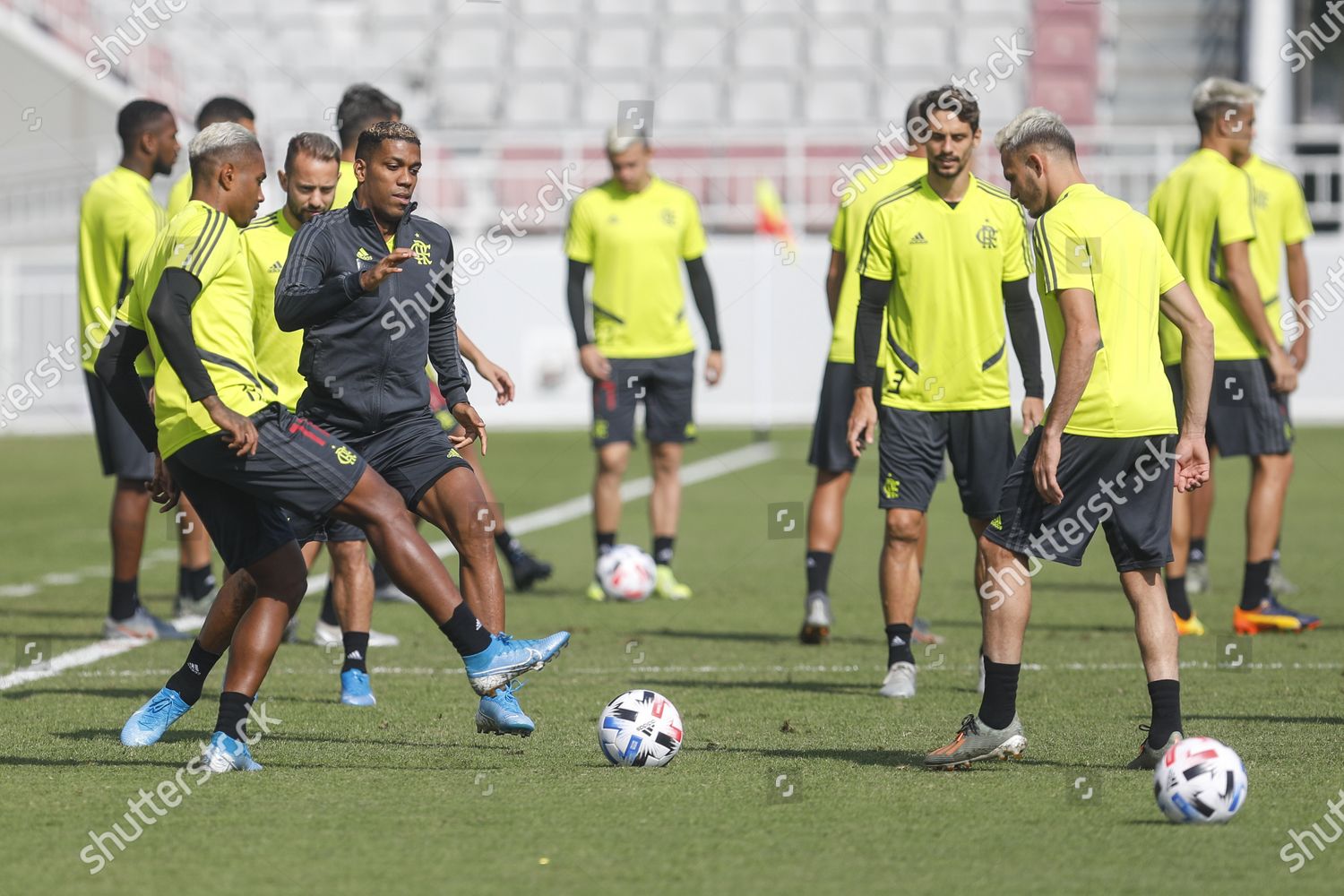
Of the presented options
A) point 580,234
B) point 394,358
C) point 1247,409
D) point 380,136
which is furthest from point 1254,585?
point 380,136

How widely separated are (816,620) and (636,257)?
2.77 m

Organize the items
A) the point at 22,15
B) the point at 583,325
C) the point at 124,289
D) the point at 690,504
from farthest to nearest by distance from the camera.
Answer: the point at 22,15, the point at 690,504, the point at 583,325, the point at 124,289

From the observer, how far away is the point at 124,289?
831 centimetres

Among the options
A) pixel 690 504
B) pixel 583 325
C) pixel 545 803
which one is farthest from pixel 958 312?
pixel 690 504

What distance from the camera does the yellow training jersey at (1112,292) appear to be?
16.8ft

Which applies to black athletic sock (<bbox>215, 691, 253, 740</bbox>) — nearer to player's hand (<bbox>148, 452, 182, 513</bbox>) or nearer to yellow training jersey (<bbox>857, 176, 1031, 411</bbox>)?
player's hand (<bbox>148, 452, 182, 513</bbox>)

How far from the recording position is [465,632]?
540 centimetres

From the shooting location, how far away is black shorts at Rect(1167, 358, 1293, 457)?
27.8 ft

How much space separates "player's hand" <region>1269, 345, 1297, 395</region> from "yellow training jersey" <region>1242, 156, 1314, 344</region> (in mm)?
480

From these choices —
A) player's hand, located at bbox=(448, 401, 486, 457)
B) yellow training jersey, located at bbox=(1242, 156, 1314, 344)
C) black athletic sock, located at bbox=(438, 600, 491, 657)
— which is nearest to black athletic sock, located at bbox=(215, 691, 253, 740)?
black athletic sock, located at bbox=(438, 600, 491, 657)

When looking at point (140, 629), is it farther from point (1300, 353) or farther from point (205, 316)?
point (1300, 353)

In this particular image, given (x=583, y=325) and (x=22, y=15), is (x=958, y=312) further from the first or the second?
(x=22, y=15)

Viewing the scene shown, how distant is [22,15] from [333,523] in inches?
817

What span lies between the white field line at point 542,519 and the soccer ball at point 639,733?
2787 millimetres
